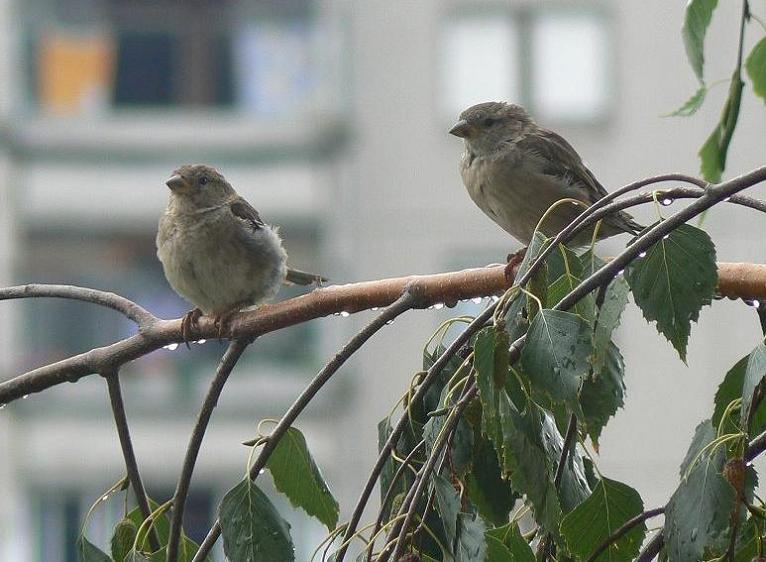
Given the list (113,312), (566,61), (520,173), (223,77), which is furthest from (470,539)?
(566,61)

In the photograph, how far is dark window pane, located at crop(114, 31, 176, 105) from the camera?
11.8 metres

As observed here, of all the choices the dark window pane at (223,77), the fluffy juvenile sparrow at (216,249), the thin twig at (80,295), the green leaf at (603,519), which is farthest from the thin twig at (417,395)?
the dark window pane at (223,77)

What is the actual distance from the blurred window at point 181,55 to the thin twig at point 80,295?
9.49 meters

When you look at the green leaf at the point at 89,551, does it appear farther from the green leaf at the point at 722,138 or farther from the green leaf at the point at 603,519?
the green leaf at the point at 722,138

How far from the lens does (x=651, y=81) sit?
1245 centimetres

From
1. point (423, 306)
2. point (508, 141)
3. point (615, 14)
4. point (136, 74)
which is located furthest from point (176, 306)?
point (423, 306)

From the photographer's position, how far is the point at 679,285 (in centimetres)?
167

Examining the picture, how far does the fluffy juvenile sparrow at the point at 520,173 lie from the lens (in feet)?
11.6

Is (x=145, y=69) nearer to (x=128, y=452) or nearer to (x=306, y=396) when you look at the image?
(x=128, y=452)

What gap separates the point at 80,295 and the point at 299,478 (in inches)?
17.7

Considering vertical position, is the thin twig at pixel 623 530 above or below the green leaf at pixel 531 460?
below

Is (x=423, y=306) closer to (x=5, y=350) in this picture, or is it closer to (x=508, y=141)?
(x=508, y=141)

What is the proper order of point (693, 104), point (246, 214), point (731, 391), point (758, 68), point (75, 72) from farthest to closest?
point (75, 72)
point (246, 214)
point (758, 68)
point (693, 104)
point (731, 391)

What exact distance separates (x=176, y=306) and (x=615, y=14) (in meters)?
4.57
